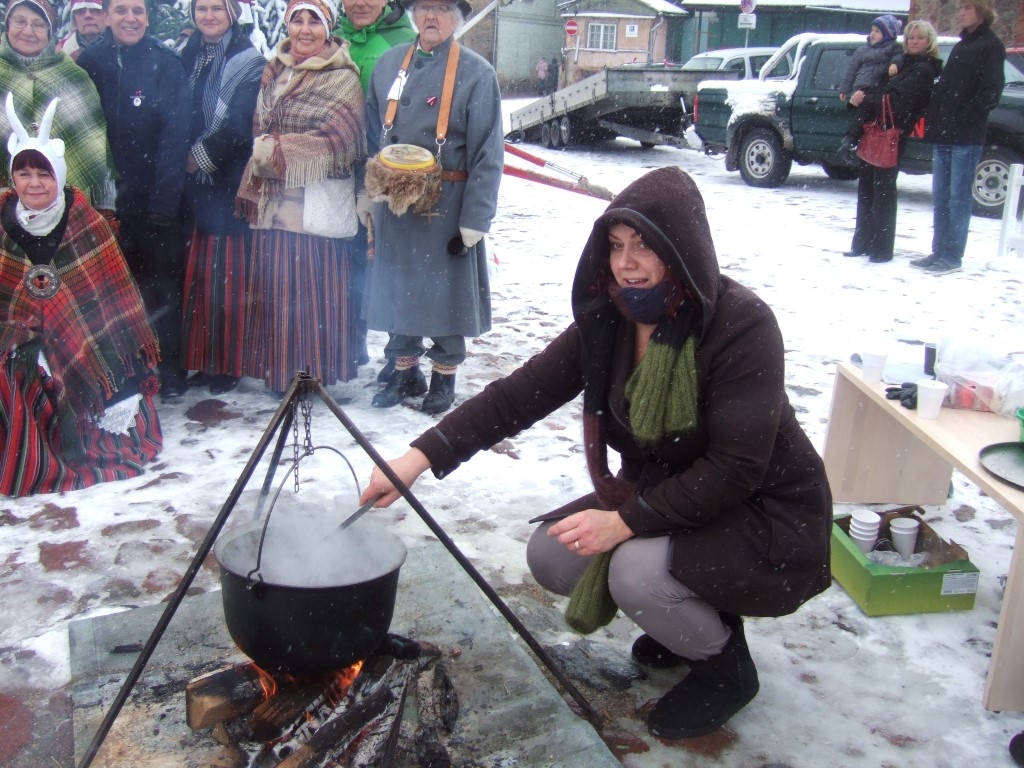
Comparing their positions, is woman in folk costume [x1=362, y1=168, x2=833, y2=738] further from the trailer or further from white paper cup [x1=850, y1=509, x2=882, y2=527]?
the trailer

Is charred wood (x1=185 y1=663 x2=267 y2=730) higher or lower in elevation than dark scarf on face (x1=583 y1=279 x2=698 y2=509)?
lower

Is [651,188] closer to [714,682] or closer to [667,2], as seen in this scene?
[714,682]

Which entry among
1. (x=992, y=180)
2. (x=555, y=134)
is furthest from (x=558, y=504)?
(x=555, y=134)

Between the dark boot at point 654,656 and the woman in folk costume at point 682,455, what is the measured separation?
233 mm

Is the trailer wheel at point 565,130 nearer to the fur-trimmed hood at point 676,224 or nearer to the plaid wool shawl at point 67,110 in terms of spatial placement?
the plaid wool shawl at point 67,110

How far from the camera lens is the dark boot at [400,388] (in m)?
4.93

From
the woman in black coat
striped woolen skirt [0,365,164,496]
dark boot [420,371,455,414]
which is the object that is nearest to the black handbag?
the woman in black coat

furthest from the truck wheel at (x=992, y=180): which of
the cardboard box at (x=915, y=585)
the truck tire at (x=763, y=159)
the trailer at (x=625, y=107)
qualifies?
the cardboard box at (x=915, y=585)

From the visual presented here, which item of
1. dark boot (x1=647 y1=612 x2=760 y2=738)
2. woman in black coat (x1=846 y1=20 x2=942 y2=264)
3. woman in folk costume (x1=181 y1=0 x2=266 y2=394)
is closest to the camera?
dark boot (x1=647 y1=612 x2=760 y2=738)

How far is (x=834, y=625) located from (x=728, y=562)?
94cm

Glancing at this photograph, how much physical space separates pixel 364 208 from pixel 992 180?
738 centimetres

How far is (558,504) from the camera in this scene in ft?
12.8

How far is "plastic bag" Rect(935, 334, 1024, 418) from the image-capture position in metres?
3.09

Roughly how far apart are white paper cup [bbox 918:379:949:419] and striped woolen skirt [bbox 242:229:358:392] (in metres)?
2.80
